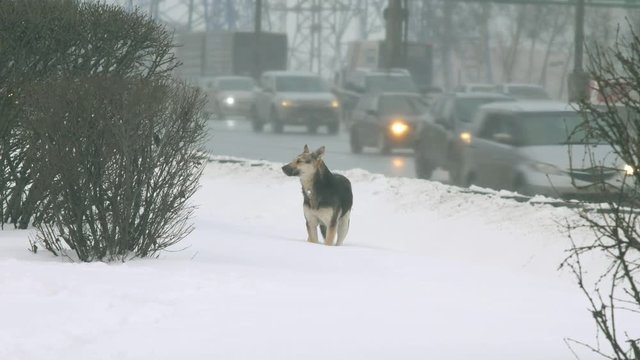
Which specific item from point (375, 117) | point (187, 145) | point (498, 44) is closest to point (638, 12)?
point (498, 44)

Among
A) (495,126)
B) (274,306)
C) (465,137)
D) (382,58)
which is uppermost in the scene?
(274,306)

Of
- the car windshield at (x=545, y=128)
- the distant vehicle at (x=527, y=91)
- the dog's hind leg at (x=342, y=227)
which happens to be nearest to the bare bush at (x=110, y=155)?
the dog's hind leg at (x=342, y=227)

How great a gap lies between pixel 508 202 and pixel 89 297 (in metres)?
11.3

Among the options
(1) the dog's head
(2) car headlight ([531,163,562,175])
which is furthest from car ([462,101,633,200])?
(1) the dog's head

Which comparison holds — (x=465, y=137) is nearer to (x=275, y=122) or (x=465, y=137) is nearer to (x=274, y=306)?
(x=274, y=306)

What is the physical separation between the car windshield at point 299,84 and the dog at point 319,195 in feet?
110

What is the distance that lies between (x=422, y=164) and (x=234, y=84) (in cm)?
3469

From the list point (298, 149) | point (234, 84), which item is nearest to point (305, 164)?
point (298, 149)

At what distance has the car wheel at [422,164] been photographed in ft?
93.6

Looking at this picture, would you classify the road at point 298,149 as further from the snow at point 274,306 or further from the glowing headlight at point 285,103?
the snow at point 274,306

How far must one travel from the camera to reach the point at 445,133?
27.3 metres

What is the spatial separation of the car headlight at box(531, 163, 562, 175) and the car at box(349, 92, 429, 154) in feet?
51.7

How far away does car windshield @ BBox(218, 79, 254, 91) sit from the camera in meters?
62.4

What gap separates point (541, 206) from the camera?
1947cm
